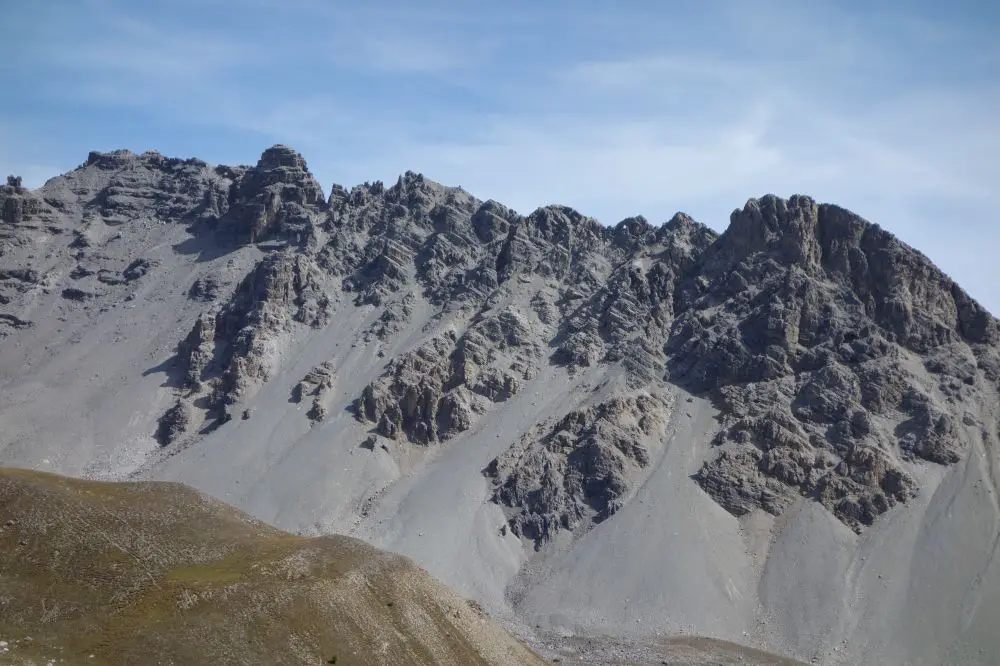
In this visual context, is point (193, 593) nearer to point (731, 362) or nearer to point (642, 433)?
point (642, 433)

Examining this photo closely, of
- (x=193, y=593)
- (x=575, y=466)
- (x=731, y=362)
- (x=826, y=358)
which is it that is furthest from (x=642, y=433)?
(x=193, y=593)

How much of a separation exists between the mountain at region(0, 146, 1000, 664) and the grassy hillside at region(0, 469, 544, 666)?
6095 cm

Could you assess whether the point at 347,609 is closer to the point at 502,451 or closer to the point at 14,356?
the point at 502,451

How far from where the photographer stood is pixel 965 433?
14338 centimetres

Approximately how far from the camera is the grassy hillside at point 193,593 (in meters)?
53.2

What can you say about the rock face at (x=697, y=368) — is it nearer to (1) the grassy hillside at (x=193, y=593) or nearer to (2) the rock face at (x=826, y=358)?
(2) the rock face at (x=826, y=358)

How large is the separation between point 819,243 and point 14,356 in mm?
184738

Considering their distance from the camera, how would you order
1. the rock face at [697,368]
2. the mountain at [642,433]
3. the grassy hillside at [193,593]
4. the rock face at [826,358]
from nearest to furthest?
the grassy hillside at [193,593]
the mountain at [642,433]
the rock face at [826,358]
the rock face at [697,368]

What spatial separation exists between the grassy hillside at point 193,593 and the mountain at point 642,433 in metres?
61.0

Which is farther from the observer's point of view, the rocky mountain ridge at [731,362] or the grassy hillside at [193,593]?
the rocky mountain ridge at [731,362]

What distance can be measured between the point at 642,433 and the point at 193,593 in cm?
10857

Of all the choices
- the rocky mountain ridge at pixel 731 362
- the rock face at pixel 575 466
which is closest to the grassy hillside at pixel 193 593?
the rock face at pixel 575 466

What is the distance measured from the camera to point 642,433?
155000 millimetres

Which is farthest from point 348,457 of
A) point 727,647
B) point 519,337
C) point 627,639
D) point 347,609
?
point 347,609
